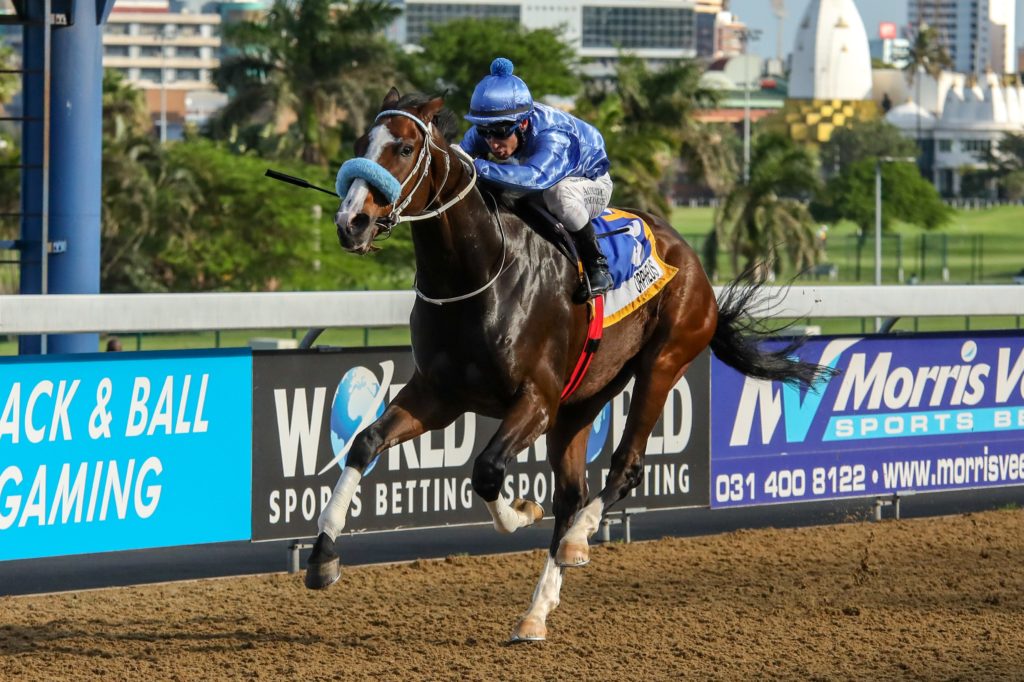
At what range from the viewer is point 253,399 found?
7969 millimetres

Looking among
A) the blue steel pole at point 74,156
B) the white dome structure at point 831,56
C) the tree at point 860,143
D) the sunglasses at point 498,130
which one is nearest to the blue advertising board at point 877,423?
the sunglasses at point 498,130

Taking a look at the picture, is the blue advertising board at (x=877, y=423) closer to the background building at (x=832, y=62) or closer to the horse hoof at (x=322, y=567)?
the horse hoof at (x=322, y=567)

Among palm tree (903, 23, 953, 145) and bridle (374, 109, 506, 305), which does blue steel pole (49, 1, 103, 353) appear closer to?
bridle (374, 109, 506, 305)

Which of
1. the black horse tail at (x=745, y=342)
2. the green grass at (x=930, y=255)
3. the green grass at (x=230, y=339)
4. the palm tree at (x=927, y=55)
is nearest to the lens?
the black horse tail at (x=745, y=342)

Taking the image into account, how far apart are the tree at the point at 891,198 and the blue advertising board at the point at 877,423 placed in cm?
9611

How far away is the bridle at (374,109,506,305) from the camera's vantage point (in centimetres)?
533

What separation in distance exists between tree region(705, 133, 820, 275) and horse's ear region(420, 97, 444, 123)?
4700 centimetres

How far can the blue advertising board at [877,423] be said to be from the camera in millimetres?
9742

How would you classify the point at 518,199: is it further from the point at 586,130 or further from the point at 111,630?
the point at 111,630

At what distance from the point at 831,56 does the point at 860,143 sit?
154ft

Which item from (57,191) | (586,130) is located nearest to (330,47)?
(57,191)

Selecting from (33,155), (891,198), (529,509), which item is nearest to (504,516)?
(529,509)

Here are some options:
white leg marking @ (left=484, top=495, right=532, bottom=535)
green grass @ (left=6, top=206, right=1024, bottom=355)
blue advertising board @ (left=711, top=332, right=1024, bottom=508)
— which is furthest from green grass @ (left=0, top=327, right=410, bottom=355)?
white leg marking @ (left=484, top=495, right=532, bottom=535)

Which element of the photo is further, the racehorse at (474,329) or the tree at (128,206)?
the tree at (128,206)
